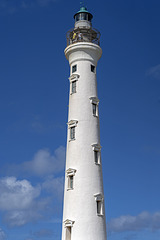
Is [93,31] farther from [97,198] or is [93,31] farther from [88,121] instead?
[97,198]

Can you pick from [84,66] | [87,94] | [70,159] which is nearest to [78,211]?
[70,159]

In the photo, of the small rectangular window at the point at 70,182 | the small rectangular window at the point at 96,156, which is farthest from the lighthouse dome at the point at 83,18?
the small rectangular window at the point at 70,182

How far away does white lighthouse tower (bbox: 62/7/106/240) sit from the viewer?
108 feet

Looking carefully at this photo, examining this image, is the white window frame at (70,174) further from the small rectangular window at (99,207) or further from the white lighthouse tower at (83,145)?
the small rectangular window at (99,207)

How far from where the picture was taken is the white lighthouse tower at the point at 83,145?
108 ft

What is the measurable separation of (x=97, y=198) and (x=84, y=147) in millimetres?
4864

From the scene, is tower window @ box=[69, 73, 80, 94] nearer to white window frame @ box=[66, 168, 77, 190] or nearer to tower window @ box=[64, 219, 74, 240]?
white window frame @ box=[66, 168, 77, 190]

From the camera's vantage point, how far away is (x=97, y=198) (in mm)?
33812

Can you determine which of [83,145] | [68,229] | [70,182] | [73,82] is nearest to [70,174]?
[70,182]

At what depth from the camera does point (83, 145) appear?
35188 mm

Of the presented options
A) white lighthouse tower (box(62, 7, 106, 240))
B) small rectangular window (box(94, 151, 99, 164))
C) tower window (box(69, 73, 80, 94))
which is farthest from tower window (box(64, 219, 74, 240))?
tower window (box(69, 73, 80, 94))

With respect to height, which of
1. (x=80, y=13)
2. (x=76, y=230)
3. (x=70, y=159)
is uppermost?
(x=80, y=13)

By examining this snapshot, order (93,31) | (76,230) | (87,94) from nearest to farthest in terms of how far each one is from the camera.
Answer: (76,230)
(87,94)
(93,31)

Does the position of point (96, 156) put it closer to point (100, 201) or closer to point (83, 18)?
point (100, 201)
